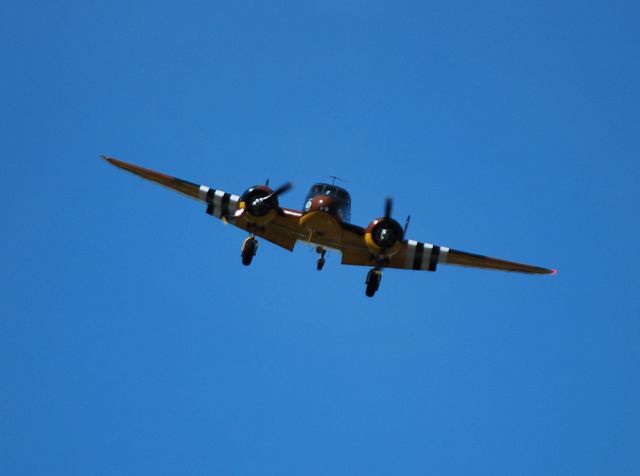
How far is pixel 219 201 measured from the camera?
4041cm

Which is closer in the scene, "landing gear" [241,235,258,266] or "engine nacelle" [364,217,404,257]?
"engine nacelle" [364,217,404,257]

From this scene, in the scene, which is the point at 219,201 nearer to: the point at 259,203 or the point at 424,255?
the point at 259,203

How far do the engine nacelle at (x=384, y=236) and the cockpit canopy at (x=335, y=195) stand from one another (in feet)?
6.11

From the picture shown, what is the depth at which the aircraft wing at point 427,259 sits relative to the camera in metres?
39.6

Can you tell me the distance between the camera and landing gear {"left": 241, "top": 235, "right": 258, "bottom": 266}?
38406 millimetres

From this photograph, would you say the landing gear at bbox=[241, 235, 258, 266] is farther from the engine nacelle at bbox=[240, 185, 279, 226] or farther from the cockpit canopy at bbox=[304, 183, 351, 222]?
the cockpit canopy at bbox=[304, 183, 351, 222]

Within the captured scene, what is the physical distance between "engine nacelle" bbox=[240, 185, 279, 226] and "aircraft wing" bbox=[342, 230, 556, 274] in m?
3.99

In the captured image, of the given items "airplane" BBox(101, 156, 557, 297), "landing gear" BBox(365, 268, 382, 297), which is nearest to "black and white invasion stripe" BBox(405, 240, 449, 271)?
"airplane" BBox(101, 156, 557, 297)

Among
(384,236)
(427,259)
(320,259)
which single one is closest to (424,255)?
(427,259)

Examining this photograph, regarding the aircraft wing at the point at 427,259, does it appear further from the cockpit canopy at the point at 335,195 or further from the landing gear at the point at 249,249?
the landing gear at the point at 249,249

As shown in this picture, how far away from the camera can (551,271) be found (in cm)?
4075

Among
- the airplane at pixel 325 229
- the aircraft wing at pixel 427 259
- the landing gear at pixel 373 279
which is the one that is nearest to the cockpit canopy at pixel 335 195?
the airplane at pixel 325 229

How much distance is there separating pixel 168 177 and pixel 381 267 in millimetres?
11375

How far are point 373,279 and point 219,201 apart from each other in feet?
27.2
